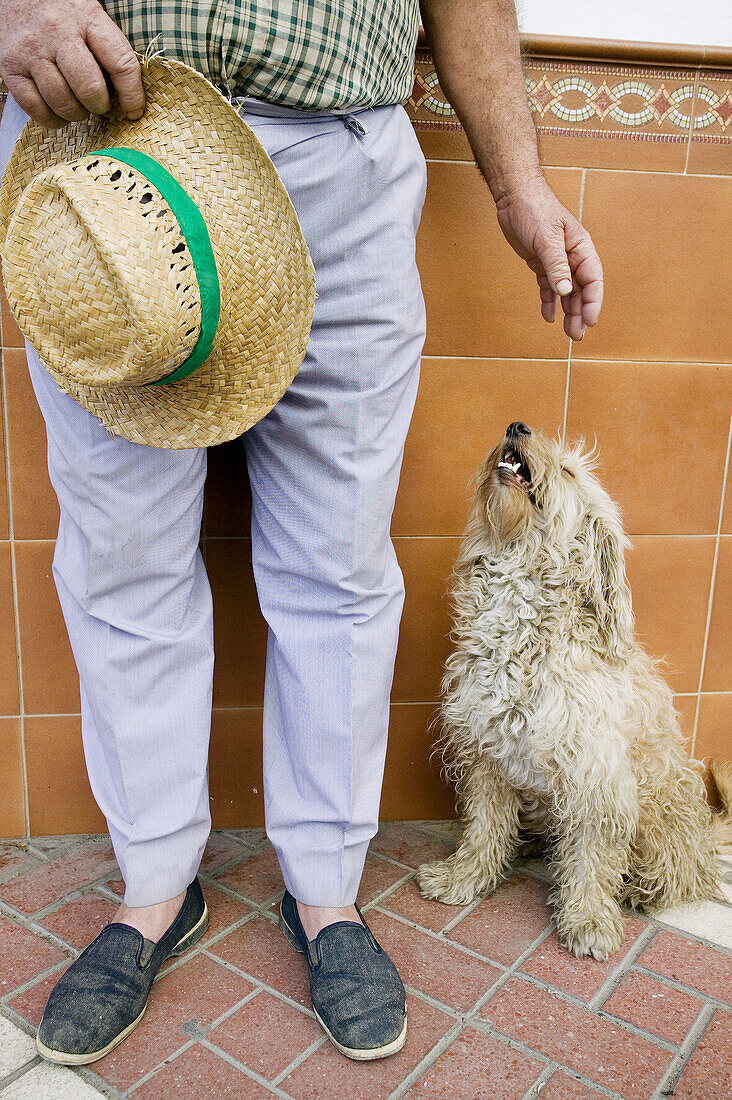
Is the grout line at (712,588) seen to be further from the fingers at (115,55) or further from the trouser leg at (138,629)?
the fingers at (115,55)

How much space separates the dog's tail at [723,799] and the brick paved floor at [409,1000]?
0.17m

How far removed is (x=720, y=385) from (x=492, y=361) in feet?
2.10

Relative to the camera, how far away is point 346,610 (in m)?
1.59

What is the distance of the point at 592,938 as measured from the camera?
5.78 feet

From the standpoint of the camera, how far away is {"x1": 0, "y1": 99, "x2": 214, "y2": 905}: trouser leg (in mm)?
1438

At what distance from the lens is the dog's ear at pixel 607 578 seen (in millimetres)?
1769

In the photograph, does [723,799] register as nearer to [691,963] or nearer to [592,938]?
[691,963]

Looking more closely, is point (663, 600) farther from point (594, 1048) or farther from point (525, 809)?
point (594, 1048)

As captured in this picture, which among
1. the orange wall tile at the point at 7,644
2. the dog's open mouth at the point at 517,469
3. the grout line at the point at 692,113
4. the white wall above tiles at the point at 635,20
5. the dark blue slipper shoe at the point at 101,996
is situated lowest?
the dark blue slipper shoe at the point at 101,996

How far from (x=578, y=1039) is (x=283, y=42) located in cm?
182

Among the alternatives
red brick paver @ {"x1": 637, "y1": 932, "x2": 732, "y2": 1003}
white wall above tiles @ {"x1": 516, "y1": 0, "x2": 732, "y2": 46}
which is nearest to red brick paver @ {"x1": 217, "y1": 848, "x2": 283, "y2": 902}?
red brick paver @ {"x1": 637, "y1": 932, "x2": 732, "y2": 1003}

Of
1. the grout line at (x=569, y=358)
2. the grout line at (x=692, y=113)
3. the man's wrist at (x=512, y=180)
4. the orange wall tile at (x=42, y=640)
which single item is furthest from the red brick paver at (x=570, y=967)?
the grout line at (x=692, y=113)

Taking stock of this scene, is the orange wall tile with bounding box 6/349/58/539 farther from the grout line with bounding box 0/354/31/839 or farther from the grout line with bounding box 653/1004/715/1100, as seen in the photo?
the grout line with bounding box 653/1004/715/1100

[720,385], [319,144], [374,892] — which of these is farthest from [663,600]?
[319,144]
